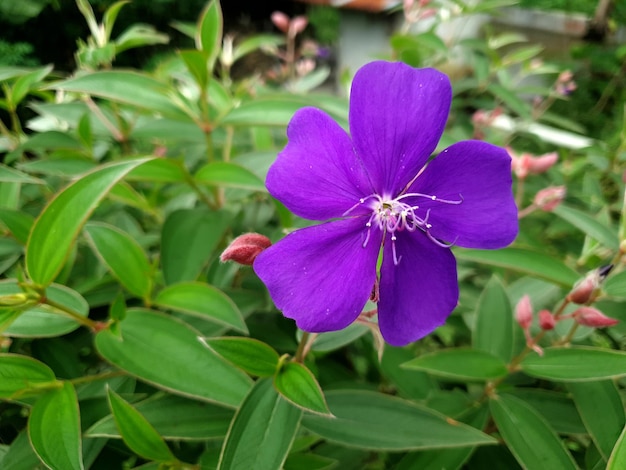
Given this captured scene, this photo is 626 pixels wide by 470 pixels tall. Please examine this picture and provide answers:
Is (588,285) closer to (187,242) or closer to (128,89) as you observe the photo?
(187,242)

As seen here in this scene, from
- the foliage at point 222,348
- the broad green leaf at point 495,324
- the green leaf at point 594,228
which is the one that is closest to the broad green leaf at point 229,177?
the foliage at point 222,348

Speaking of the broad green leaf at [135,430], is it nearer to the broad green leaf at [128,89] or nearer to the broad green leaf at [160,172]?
the broad green leaf at [160,172]

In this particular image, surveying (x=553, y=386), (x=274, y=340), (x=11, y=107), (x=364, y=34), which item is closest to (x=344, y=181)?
(x=274, y=340)

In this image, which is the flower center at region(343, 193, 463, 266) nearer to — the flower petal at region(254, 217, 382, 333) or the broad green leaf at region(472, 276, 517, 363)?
the flower petal at region(254, 217, 382, 333)

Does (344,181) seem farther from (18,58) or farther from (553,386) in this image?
(18,58)

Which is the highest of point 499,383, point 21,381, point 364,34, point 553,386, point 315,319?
point 315,319

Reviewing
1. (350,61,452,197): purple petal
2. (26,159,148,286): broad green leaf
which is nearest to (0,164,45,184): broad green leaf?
(26,159,148,286): broad green leaf
